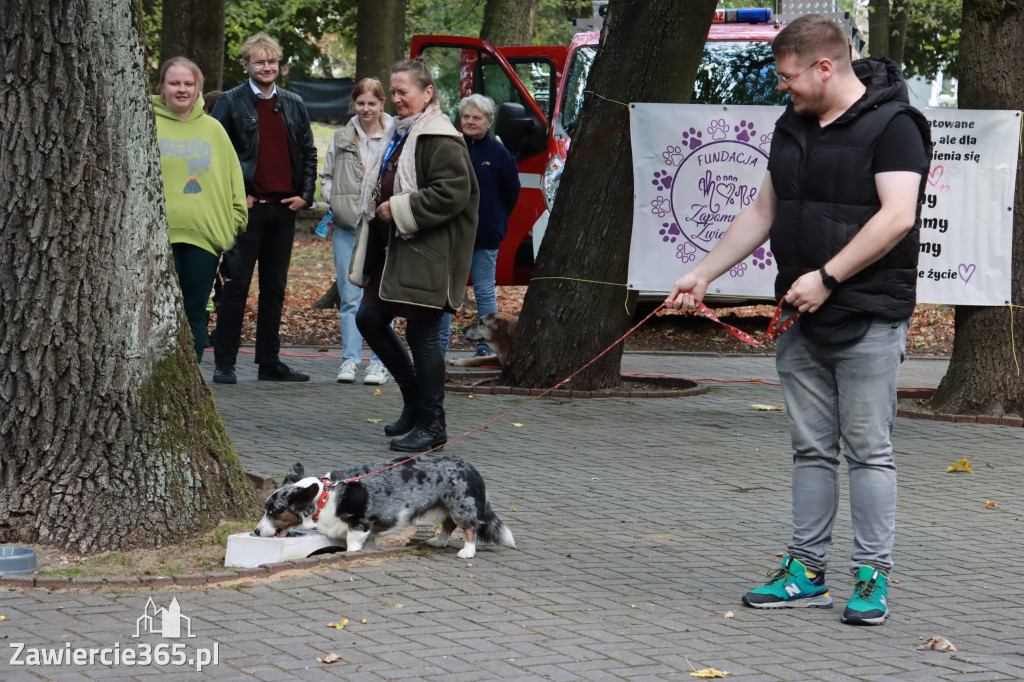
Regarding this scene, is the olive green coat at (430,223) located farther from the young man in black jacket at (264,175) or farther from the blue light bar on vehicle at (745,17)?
the blue light bar on vehicle at (745,17)

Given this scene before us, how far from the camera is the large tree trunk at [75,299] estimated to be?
5.26 metres

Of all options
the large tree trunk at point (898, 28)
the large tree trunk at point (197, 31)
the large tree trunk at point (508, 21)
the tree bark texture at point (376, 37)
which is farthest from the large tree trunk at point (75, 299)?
the large tree trunk at point (898, 28)

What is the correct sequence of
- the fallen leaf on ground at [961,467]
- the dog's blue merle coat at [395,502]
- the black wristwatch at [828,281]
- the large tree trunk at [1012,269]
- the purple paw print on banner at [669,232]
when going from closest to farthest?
the black wristwatch at [828,281], the dog's blue merle coat at [395,502], the fallen leaf on ground at [961,467], the large tree trunk at [1012,269], the purple paw print on banner at [669,232]

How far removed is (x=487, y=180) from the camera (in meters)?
11.4

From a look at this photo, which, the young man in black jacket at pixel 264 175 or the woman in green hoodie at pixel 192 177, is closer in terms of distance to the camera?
the woman in green hoodie at pixel 192 177

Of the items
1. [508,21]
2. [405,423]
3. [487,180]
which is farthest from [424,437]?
[508,21]

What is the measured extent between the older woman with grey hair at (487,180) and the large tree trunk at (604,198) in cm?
124

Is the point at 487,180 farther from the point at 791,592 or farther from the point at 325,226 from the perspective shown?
the point at 791,592

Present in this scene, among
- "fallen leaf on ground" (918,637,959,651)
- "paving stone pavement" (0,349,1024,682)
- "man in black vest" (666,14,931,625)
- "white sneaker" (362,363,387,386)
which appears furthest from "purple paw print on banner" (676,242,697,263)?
"fallen leaf on ground" (918,637,959,651)

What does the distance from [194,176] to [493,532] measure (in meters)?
4.12

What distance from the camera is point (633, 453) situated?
8141mm

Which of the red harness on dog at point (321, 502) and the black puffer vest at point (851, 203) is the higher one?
the black puffer vest at point (851, 203)

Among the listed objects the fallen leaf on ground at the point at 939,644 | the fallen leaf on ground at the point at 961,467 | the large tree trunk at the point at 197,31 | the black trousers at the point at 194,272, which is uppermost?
the large tree trunk at the point at 197,31

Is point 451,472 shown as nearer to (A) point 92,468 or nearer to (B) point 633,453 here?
(A) point 92,468
